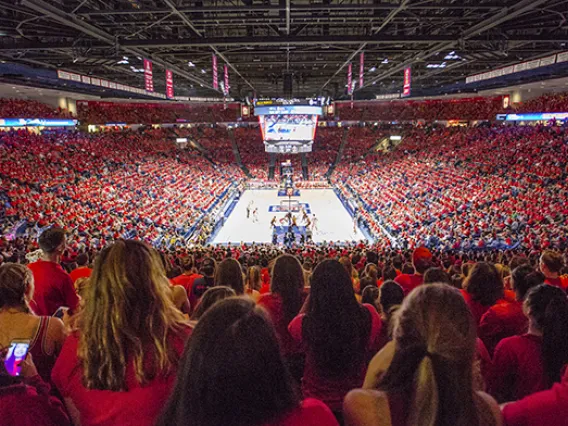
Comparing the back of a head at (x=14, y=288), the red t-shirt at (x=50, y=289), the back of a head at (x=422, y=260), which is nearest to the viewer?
the back of a head at (x=14, y=288)

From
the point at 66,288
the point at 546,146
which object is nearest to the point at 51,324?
the point at 66,288

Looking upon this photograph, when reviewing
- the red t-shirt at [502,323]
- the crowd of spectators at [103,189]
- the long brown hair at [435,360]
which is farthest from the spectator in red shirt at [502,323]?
the crowd of spectators at [103,189]

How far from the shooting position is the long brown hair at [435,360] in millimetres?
1424

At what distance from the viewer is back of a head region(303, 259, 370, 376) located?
2400 mm

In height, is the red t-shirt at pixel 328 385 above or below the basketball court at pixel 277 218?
above

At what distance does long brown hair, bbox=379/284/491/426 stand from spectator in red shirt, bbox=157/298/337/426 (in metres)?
0.36

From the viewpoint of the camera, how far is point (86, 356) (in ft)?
5.79

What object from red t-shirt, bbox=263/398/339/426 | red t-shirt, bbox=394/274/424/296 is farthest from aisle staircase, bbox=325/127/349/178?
red t-shirt, bbox=263/398/339/426

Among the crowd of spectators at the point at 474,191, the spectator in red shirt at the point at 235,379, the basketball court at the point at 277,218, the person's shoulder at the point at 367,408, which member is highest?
the spectator in red shirt at the point at 235,379

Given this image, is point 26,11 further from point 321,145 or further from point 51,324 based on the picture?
point 321,145

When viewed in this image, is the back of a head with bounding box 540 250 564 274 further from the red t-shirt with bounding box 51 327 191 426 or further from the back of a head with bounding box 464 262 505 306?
the red t-shirt with bounding box 51 327 191 426

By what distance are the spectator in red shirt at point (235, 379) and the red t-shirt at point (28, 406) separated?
65cm

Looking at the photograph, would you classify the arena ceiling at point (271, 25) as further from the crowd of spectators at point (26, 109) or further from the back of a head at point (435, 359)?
the crowd of spectators at point (26, 109)

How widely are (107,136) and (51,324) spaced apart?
37.2m
